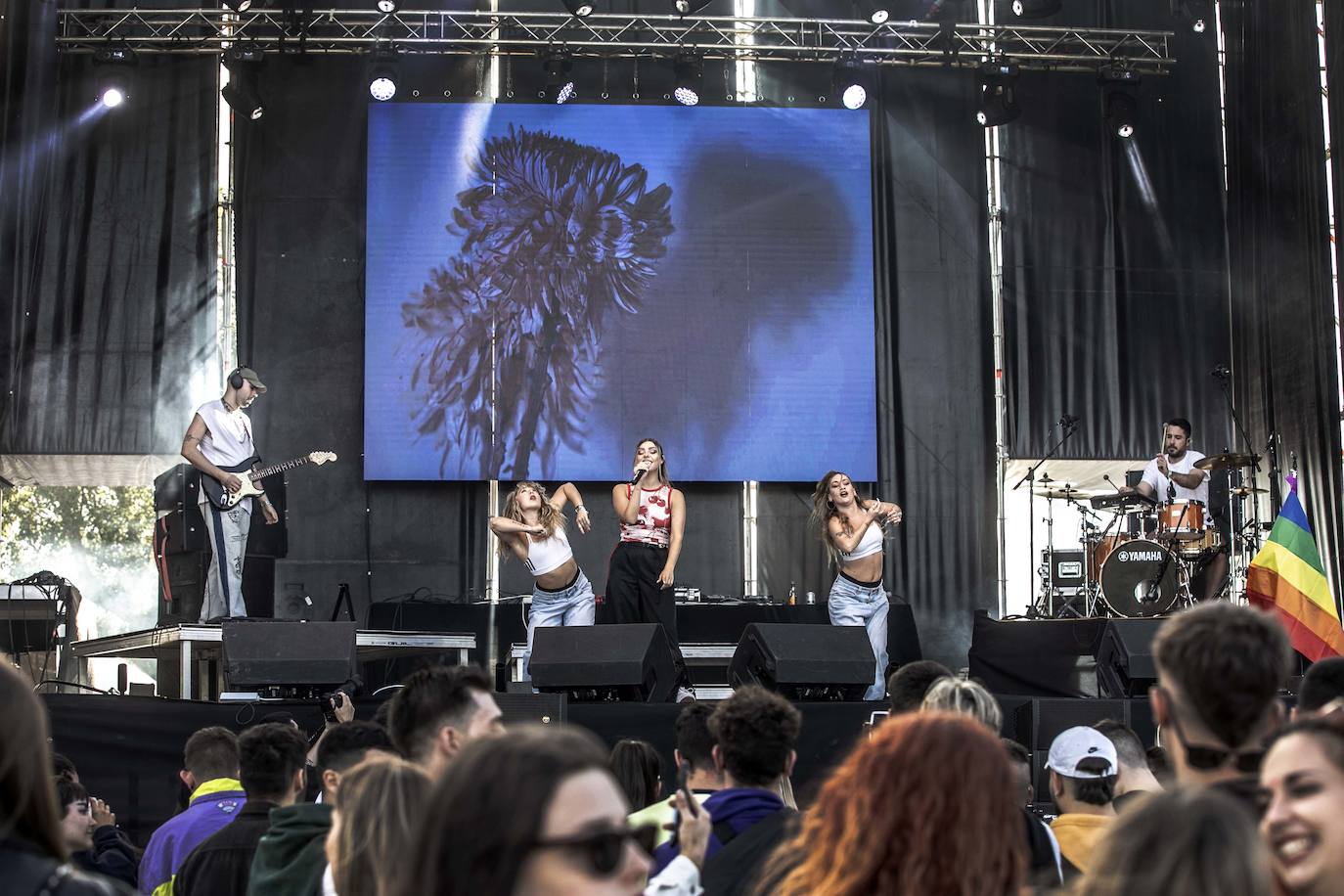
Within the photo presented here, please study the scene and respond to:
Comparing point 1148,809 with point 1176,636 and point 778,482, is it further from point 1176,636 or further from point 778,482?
point 778,482

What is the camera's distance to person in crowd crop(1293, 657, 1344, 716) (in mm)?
3584

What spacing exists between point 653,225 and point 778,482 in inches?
101

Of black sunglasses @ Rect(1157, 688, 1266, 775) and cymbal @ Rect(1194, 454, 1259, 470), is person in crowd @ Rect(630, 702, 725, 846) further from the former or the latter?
cymbal @ Rect(1194, 454, 1259, 470)

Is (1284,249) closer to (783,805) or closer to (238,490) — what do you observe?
(238,490)

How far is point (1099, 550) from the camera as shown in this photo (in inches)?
471

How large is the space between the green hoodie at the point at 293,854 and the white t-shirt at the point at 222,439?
26.0 feet

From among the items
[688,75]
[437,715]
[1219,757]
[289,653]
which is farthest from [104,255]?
[1219,757]

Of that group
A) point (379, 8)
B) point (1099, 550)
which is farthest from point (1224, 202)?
point (379, 8)

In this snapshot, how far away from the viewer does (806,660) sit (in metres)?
8.41

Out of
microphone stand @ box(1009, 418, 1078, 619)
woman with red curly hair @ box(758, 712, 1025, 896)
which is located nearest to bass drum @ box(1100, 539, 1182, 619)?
microphone stand @ box(1009, 418, 1078, 619)

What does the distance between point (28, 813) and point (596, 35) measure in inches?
492

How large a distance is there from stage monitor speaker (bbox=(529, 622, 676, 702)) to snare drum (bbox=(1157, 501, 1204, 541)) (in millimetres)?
4898

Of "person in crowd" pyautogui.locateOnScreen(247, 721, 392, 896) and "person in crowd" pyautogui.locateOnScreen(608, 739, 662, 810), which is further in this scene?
"person in crowd" pyautogui.locateOnScreen(608, 739, 662, 810)

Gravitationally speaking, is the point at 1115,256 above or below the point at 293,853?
above
